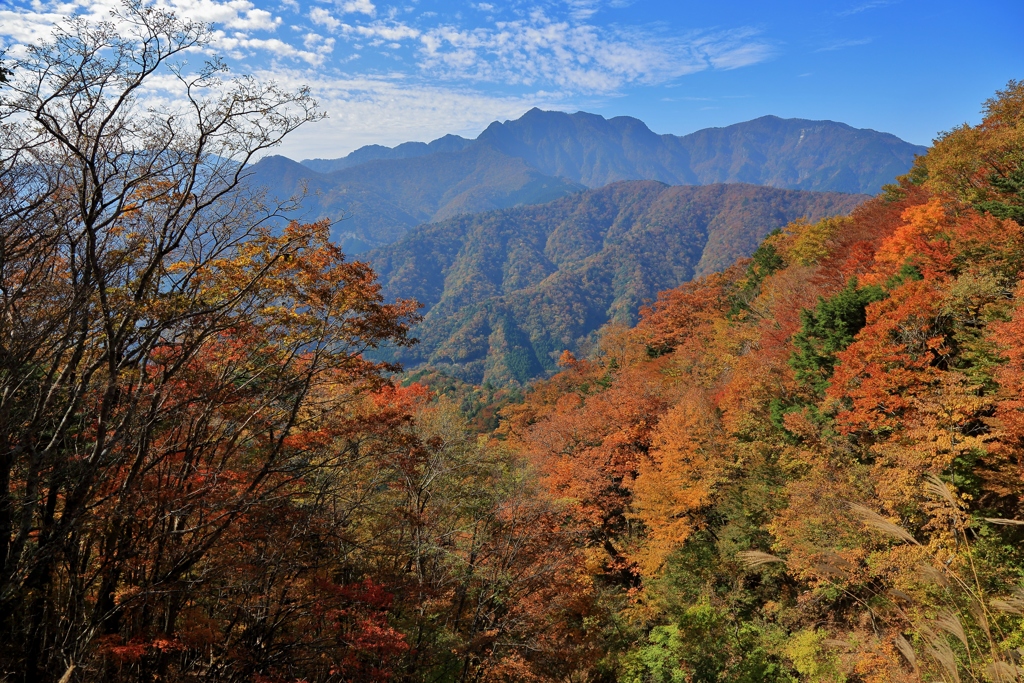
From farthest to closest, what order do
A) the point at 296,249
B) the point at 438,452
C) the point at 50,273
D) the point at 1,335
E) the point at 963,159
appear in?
the point at 963,159 → the point at 438,452 → the point at 296,249 → the point at 50,273 → the point at 1,335

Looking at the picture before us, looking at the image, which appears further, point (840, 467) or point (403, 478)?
point (840, 467)

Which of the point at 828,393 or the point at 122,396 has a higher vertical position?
the point at 122,396

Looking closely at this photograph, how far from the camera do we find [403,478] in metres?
14.3

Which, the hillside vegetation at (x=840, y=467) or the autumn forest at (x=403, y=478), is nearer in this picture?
the autumn forest at (x=403, y=478)

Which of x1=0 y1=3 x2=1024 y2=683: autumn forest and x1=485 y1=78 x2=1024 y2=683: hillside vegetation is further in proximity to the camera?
x1=485 y1=78 x2=1024 y2=683: hillside vegetation

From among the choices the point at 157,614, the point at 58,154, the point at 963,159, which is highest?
the point at 963,159

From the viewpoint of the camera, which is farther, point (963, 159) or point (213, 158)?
point (963, 159)

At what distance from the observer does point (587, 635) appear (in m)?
16.2

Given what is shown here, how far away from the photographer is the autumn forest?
724cm

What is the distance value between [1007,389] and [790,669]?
29.7 ft

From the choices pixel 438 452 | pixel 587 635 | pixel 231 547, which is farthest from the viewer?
pixel 587 635

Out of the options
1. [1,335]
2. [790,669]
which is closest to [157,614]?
[1,335]

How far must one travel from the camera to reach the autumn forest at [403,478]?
7.24 metres

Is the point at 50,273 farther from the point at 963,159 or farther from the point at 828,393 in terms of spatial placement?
the point at 963,159
